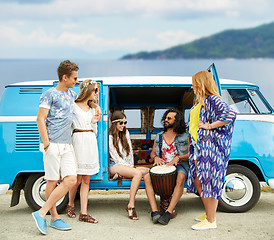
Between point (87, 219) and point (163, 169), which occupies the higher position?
point (163, 169)

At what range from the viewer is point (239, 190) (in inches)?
233

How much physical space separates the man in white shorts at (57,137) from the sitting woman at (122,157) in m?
1.06

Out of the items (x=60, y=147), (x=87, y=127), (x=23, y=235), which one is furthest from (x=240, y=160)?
(x=23, y=235)

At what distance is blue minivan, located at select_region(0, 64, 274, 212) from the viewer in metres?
5.80

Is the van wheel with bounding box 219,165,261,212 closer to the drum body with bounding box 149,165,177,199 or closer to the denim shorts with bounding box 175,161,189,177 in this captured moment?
the denim shorts with bounding box 175,161,189,177

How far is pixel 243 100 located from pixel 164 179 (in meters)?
1.81

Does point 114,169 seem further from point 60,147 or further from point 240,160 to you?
point 240,160

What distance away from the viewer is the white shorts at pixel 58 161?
4.71m

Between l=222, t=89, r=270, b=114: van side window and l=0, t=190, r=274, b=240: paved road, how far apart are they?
1533 mm

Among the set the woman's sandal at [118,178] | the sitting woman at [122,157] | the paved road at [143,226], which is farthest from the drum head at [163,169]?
the paved road at [143,226]

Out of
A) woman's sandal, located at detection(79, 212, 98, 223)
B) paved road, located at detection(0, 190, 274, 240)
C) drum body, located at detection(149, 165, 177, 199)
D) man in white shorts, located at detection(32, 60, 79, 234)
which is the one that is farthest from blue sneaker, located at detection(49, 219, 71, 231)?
drum body, located at detection(149, 165, 177, 199)

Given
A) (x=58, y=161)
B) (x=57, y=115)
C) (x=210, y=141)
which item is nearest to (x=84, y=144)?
(x=58, y=161)

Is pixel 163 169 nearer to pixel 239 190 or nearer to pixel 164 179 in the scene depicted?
pixel 164 179

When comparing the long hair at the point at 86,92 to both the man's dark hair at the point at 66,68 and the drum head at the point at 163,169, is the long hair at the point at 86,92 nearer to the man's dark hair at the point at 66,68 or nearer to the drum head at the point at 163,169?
the man's dark hair at the point at 66,68
